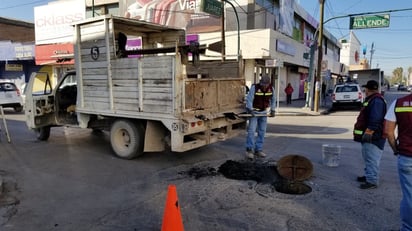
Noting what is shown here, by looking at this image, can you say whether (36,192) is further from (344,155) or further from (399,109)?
(344,155)

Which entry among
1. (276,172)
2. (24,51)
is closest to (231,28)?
(276,172)

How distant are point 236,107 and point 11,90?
1400cm

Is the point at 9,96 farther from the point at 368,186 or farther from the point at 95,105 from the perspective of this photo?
the point at 368,186

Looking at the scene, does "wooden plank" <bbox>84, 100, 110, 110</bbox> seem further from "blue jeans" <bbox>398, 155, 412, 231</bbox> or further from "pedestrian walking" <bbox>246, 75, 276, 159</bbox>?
"blue jeans" <bbox>398, 155, 412, 231</bbox>

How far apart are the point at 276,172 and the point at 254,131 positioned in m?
1.38

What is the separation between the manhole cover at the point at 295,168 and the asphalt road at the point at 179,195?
0.15 meters

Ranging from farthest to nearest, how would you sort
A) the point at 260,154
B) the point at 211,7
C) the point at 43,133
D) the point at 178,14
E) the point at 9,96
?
the point at 178,14 → the point at 9,96 → the point at 211,7 → the point at 43,133 → the point at 260,154

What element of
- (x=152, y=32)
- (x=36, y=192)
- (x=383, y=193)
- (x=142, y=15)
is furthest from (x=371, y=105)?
(x=142, y=15)

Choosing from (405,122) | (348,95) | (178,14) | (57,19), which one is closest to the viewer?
(405,122)

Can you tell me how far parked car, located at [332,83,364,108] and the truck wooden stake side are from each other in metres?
14.5

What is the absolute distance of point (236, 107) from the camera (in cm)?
784

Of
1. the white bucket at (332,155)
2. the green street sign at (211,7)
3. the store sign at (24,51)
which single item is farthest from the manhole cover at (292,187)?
the store sign at (24,51)

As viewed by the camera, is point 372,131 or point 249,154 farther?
point 249,154

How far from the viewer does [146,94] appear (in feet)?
21.0
